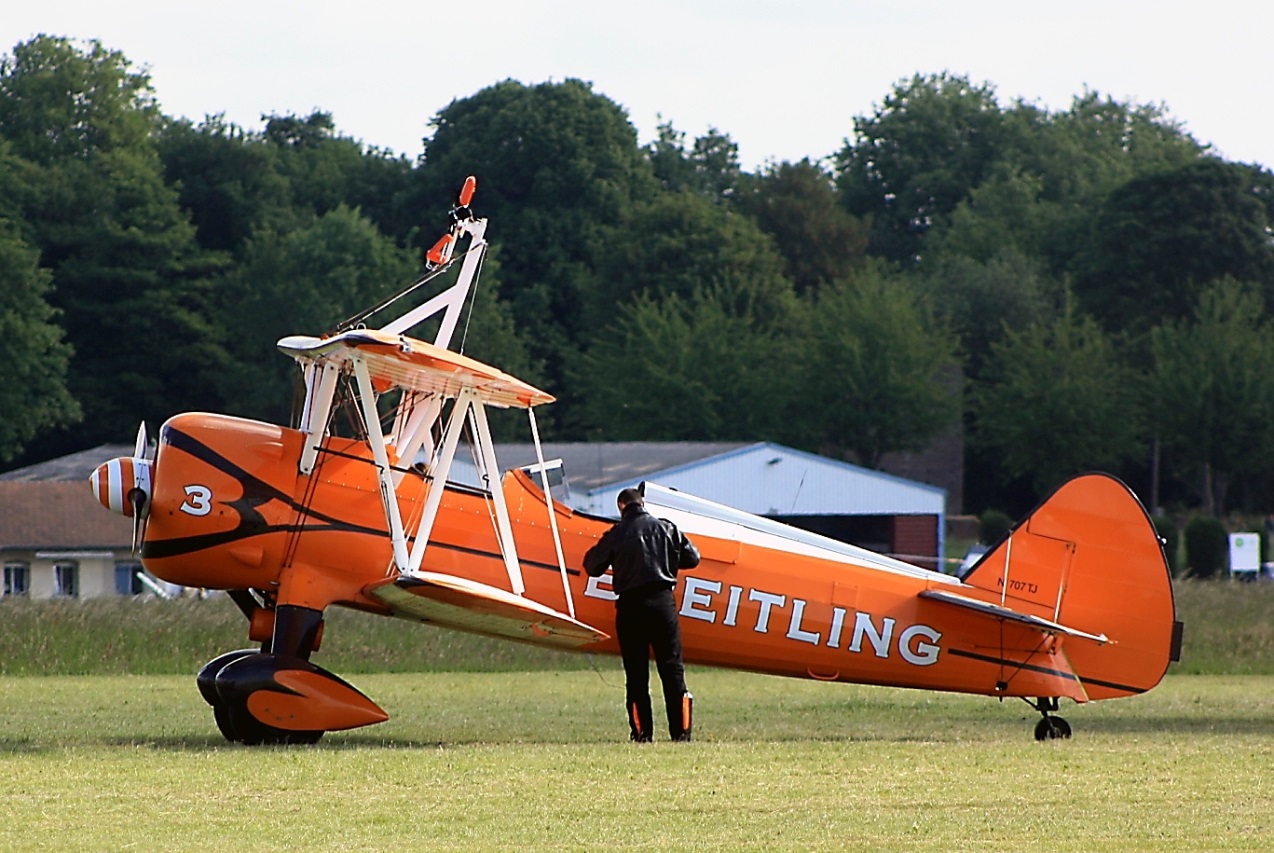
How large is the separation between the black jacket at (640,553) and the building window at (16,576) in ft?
101

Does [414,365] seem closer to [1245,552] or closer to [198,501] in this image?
[198,501]

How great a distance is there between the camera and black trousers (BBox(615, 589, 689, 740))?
1198cm

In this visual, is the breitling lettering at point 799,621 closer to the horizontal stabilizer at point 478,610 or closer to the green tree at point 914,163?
the horizontal stabilizer at point 478,610

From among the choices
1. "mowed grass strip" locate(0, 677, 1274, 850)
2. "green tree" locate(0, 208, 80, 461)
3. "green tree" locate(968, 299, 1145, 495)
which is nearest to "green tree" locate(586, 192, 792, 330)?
"green tree" locate(968, 299, 1145, 495)

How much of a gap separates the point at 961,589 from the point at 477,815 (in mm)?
5789

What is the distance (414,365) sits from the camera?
1148cm

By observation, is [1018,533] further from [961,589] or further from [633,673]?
[633,673]

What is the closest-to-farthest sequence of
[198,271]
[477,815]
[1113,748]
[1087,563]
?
1. [477,815]
2. [1113,748]
3. [1087,563]
4. [198,271]

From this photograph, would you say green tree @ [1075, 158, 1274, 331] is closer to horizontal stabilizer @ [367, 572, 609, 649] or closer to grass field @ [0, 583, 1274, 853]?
grass field @ [0, 583, 1274, 853]

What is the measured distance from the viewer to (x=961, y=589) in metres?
13.3

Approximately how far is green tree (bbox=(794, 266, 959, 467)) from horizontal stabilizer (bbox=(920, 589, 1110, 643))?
41815 millimetres

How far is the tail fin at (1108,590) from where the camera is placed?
1308cm

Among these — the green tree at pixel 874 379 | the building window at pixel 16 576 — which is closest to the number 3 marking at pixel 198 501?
the building window at pixel 16 576

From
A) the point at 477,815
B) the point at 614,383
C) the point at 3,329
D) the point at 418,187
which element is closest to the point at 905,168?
the point at 418,187
